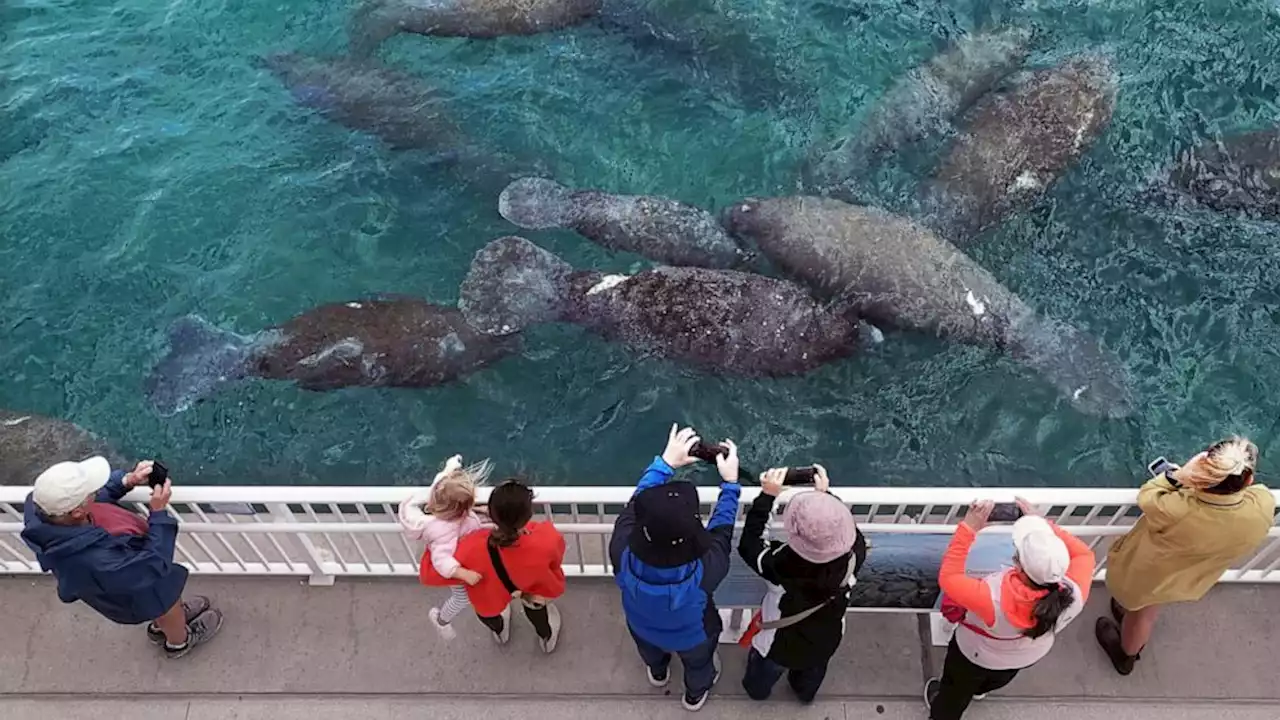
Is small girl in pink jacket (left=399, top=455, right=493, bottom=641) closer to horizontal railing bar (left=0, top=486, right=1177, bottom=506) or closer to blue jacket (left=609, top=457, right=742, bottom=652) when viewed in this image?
horizontal railing bar (left=0, top=486, right=1177, bottom=506)

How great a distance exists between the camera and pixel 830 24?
1224cm

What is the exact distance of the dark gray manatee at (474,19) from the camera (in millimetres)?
12016

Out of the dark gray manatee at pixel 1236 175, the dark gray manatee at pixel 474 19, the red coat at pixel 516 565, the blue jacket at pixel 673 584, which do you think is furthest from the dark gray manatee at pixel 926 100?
the red coat at pixel 516 565

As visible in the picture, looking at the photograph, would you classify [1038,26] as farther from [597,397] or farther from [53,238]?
[53,238]

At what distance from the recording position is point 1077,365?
8461mm

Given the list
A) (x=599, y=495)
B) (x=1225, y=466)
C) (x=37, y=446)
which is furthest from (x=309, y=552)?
(x=1225, y=466)

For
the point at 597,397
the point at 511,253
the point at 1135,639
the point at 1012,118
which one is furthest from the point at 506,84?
the point at 1135,639

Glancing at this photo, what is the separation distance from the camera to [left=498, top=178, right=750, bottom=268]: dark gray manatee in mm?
9328

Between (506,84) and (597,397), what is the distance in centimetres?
512

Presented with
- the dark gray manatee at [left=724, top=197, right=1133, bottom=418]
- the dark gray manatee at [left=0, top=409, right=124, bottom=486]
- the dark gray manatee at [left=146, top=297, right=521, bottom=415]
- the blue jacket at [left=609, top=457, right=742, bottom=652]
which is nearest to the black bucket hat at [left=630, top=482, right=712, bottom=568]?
the blue jacket at [left=609, top=457, right=742, bottom=652]

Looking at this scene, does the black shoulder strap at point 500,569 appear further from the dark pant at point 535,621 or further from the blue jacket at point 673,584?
the blue jacket at point 673,584

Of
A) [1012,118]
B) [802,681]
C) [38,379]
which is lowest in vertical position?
[38,379]

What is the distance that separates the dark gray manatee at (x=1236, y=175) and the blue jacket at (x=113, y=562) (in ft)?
32.9

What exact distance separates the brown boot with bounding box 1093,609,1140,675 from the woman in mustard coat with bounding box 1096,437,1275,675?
0.38 meters
